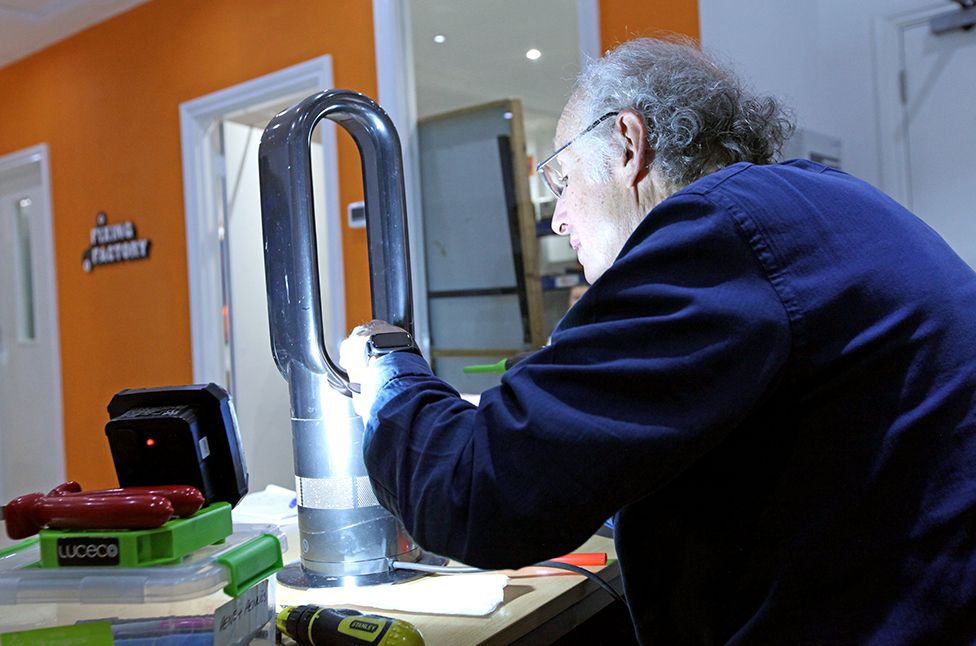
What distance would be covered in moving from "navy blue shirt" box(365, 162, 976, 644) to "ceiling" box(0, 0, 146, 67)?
440 centimetres

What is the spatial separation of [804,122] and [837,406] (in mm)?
2270

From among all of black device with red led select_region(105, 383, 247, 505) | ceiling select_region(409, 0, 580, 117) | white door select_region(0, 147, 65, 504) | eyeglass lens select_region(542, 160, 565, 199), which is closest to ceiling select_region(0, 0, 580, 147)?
ceiling select_region(409, 0, 580, 117)

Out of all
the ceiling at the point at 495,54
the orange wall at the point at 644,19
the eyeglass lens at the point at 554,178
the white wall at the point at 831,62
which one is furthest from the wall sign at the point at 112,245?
the eyeglass lens at the point at 554,178

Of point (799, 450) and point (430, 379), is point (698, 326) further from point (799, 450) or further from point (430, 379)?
point (430, 379)

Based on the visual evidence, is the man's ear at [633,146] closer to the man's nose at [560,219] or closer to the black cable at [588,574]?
the man's nose at [560,219]

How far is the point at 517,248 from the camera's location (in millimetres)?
3301

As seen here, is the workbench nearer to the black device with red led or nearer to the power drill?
the power drill

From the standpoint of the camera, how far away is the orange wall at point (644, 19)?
266cm

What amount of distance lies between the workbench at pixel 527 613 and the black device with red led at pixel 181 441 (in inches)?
9.0

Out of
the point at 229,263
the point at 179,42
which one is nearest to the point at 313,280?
the point at 229,263

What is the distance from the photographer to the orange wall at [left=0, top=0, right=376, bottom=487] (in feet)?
12.2

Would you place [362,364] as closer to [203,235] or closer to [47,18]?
[203,235]

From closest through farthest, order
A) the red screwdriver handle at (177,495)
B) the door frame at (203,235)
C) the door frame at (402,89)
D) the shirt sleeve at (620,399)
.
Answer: the shirt sleeve at (620,399), the red screwdriver handle at (177,495), the door frame at (402,89), the door frame at (203,235)

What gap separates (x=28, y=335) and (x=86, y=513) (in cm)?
527
